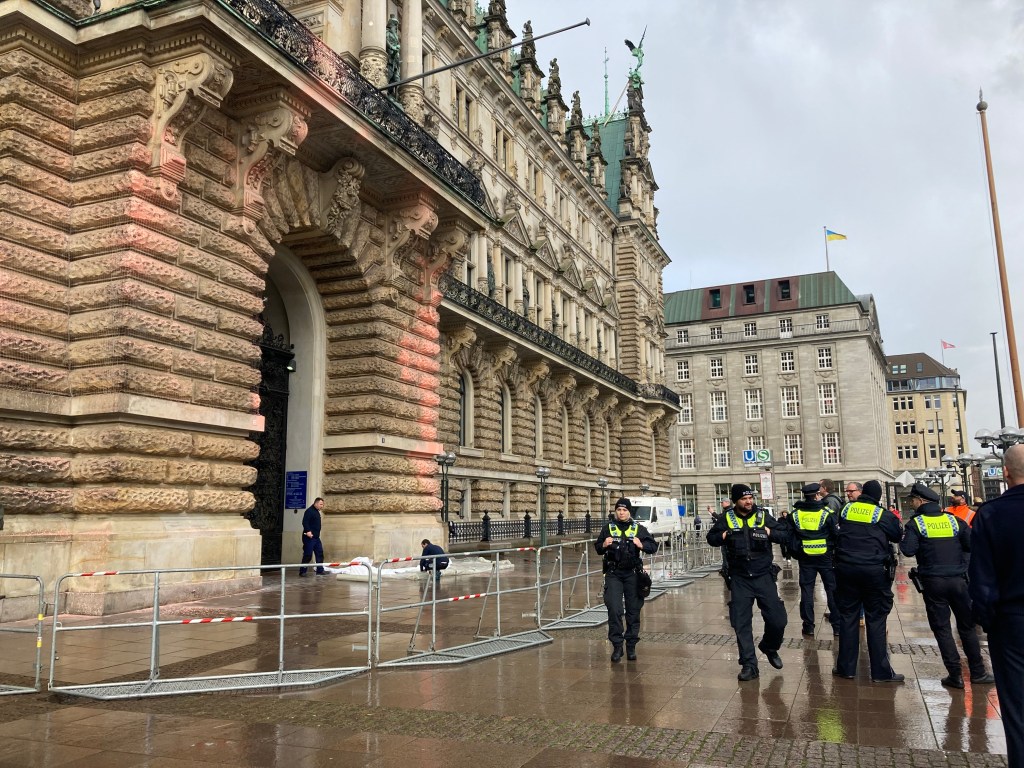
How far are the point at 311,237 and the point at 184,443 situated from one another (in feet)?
19.6

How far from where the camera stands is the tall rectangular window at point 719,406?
77.2m

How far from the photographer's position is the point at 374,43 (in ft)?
58.7

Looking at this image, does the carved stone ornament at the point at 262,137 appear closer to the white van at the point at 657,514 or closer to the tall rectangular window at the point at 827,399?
the white van at the point at 657,514

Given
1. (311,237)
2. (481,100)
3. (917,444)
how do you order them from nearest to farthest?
(311,237), (481,100), (917,444)

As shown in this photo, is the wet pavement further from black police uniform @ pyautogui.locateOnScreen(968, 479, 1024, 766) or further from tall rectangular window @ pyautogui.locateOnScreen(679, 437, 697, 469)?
tall rectangular window @ pyautogui.locateOnScreen(679, 437, 697, 469)

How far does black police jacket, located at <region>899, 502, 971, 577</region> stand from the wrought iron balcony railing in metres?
13.4

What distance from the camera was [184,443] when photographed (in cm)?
1252

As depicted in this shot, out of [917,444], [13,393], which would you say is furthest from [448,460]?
[917,444]

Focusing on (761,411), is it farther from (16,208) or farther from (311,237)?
(16,208)

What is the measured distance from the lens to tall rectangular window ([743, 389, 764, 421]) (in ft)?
248

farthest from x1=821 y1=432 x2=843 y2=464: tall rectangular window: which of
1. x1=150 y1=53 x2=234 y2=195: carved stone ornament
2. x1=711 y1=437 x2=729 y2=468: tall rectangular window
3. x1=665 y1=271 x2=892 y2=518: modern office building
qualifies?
x1=150 y1=53 x2=234 y2=195: carved stone ornament

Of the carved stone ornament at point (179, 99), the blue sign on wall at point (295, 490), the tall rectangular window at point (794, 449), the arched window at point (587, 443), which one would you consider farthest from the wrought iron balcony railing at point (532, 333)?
the tall rectangular window at point (794, 449)

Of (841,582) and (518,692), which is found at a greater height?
(841,582)

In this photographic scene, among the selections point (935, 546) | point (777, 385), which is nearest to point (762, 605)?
point (935, 546)
